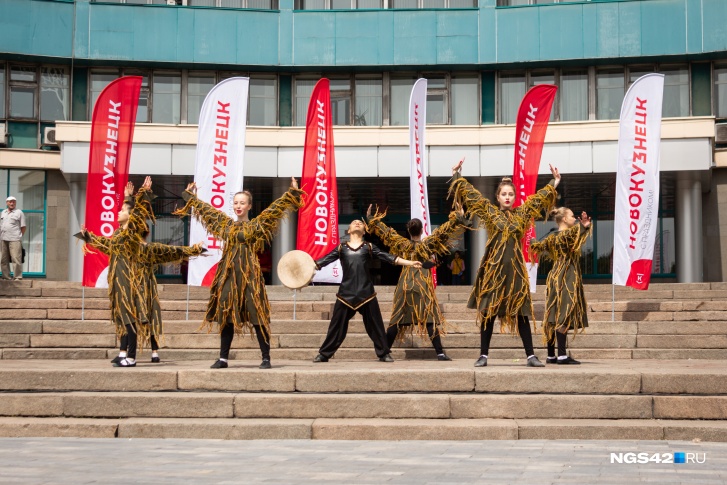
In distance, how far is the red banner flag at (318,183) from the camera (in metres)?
19.4

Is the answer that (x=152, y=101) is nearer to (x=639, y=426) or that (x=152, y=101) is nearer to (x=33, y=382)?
(x=33, y=382)

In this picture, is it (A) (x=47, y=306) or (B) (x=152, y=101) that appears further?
(B) (x=152, y=101)

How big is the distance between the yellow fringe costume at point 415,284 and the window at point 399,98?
16.2 meters

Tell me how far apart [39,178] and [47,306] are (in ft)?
40.4

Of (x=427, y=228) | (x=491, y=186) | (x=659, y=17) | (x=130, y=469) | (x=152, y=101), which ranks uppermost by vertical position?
(x=659, y=17)

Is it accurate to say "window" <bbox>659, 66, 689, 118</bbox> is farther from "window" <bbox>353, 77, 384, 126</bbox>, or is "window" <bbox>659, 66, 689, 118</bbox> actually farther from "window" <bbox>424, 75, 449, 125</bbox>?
"window" <bbox>353, 77, 384, 126</bbox>

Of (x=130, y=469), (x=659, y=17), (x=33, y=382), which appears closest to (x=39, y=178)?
(x=659, y=17)

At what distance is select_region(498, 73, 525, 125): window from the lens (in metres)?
28.4

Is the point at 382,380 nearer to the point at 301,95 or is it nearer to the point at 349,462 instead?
the point at 349,462

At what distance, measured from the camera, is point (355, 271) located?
480 inches

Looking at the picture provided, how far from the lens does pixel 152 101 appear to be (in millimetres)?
28484

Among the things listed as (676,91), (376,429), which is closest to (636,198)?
(376,429)

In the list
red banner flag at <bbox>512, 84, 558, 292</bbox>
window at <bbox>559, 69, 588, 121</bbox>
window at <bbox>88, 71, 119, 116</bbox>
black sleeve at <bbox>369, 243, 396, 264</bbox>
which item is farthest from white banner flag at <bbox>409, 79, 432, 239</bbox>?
window at <bbox>88, 71, 119, 116</bbox>

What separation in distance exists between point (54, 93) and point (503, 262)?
66.1ft
